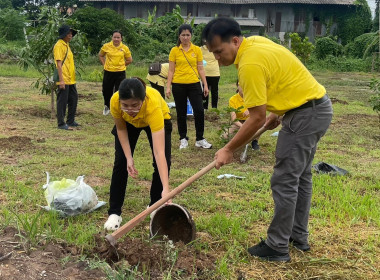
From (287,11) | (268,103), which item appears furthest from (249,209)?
(287,11)

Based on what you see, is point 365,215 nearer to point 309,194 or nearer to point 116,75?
point 309,194

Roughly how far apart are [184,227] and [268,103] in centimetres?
122

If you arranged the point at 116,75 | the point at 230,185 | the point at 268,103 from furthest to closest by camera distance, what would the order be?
the point at 116,75 → the point at 230,185 → the point at 268,103

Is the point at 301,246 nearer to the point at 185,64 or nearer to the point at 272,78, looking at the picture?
the point at 272,78

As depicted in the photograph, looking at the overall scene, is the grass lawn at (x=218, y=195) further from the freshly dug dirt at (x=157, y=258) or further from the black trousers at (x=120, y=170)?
the black trousers at (x=120, y=170)

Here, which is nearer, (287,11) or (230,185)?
(230,185)

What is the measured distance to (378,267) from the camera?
3.27 meters

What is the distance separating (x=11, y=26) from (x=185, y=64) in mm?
23875

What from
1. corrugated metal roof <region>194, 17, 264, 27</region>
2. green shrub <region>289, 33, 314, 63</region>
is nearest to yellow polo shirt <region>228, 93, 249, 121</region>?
green shrub <region>289, 33, 314, 63</region>

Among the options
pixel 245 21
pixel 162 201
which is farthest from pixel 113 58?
pixel 245 21

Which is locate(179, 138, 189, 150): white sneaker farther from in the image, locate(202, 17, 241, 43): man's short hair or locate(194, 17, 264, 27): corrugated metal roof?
locate(194, 17, 264, 27): corrugated metal roof

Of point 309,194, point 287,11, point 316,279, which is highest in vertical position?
point 287,11

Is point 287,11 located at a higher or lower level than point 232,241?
higher

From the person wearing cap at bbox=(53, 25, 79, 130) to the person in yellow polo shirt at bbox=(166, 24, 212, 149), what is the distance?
193 centimetres
